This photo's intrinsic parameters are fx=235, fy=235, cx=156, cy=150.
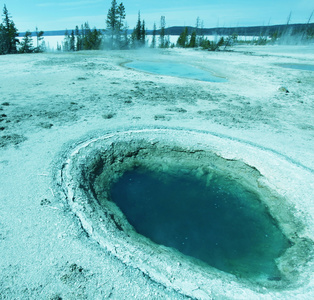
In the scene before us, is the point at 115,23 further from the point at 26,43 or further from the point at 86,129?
the point at 86,129

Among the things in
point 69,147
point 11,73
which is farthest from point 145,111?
point 11,73

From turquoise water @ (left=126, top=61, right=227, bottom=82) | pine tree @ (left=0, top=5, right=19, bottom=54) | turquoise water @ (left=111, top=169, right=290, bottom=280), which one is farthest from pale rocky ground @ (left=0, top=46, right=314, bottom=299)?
pine tree @ (left=0, top=5, right=19, bottom=54)

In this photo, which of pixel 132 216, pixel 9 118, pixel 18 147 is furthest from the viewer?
pixel 9 118

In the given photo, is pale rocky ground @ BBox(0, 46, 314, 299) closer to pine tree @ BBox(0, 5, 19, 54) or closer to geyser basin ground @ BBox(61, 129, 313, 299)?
Result: geyser basin ground @ BBox(61, 129, 313, 299)

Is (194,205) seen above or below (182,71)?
below

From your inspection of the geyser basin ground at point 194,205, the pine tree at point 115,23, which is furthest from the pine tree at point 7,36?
the geyser basin ground at point 194,205

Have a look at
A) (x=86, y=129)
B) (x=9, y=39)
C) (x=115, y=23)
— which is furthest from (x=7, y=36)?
(x=86, y=129)

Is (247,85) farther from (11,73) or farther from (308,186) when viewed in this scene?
(11,73)

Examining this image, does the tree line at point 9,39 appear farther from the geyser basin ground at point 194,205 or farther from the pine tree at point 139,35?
the geyser basin ground at point 194,205
